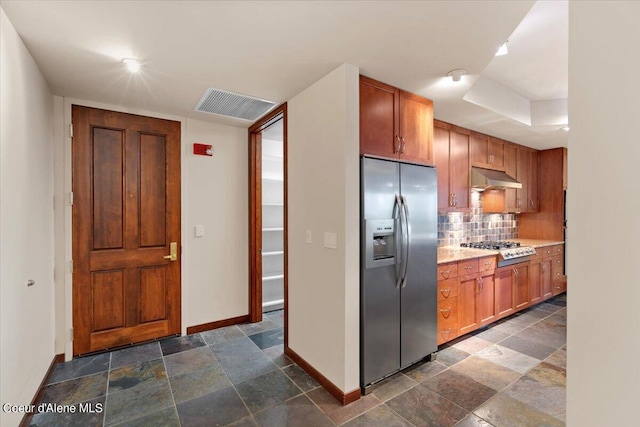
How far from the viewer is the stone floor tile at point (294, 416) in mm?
1954

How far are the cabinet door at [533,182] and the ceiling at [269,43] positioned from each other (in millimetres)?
2399

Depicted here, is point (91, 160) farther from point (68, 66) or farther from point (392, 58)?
point (392, 58)

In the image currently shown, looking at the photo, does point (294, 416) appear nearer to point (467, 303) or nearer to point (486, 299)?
point (467, 303)

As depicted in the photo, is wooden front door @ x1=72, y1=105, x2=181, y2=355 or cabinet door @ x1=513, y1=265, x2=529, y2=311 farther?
cabinet door @ x1=513, y1=265, x2=529, y2=311

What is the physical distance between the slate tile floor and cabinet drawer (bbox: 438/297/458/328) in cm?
26

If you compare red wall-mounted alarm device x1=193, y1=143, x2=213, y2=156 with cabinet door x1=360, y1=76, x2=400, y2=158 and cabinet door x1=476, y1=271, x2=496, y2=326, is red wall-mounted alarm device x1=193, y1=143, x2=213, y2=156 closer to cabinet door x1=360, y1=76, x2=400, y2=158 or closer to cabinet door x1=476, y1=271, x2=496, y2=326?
cabinet door x1=360, y1=76, x2=400, y2=158

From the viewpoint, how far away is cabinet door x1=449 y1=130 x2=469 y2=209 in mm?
3621

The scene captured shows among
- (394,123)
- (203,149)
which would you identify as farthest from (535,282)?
Result: (203,149)

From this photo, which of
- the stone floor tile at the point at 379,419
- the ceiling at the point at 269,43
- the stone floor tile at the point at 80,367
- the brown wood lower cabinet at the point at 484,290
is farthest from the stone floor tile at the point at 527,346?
the stone floor tile at the point at 80,367

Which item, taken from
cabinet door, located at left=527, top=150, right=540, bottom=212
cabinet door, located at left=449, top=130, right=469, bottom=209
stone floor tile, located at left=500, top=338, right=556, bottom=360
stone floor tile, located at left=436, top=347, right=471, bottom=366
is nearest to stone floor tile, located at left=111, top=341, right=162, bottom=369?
stone floor tile, located at left=436, top=347, right=471, bottom=366
